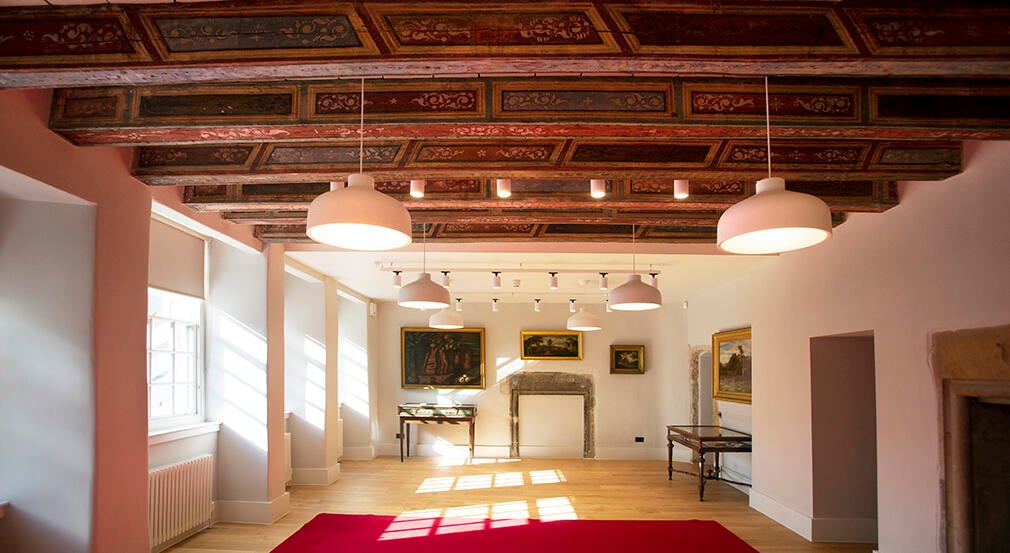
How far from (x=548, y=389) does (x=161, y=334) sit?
336 inches

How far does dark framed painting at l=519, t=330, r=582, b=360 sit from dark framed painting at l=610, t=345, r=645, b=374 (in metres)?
0.74

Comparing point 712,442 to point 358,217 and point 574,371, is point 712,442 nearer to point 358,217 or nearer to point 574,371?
point 574,371

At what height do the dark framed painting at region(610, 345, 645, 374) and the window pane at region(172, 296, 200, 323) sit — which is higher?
the window pane at region(172, 296, 200, 323)

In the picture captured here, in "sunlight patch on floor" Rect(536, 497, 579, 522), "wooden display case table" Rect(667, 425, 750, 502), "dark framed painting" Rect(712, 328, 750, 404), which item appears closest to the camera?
"sunlight patch on floor" Rect(536, 497, 579, 522)

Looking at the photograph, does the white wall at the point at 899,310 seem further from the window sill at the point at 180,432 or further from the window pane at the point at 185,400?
the window pane at the point at 185,400

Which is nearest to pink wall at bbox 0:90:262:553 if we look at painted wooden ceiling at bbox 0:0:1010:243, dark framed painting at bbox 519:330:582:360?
painted wooden ceiling at bbox 0:0:1010:243

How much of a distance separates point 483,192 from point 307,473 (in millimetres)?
6578

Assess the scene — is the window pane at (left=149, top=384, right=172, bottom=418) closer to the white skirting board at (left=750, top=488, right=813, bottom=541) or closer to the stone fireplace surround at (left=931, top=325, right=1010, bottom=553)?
the white skirting board at (left=750, top=488, right=813, bottom=541)

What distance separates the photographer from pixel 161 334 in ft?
23.6

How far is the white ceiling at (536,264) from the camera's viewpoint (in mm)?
7656

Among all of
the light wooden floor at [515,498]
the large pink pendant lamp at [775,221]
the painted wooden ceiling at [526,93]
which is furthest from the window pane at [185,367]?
the large pink pendant lamp at [775,221]

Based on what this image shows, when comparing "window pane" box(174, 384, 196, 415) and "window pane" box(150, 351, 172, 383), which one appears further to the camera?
"window pane" box(174, 384, 196, 415)

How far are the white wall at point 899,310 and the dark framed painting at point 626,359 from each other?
5.53 metres

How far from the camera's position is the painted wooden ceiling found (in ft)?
9.67
